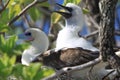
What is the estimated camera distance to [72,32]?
4.18 m

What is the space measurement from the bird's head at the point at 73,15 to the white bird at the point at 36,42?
25 cm

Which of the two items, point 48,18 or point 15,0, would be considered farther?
point 48,18

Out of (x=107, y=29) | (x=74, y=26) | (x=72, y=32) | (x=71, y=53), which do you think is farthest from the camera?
(x=74, y=26)

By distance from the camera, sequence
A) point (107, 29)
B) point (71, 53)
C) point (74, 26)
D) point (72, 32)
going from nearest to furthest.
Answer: point (107, 29) → point (71, 53) → point (72, 32) → point (74, 26)

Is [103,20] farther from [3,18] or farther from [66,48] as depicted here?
[66,48]

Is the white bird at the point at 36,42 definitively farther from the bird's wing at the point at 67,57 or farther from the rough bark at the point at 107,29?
the rough bark at the point at 107,29

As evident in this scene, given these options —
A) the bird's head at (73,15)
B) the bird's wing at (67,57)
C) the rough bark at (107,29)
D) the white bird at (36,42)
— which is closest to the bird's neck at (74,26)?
the bird's head at (73,15)

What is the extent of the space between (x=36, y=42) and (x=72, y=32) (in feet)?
1.17

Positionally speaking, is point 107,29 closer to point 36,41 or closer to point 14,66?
point 14,66

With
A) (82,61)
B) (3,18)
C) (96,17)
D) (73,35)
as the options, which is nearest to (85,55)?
(82,61)

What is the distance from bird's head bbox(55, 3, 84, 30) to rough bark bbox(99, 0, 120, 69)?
1.74 metres

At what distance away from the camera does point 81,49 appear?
12.5 ft

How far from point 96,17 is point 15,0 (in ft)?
6.03

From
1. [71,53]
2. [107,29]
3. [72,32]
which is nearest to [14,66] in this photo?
[107,29]
